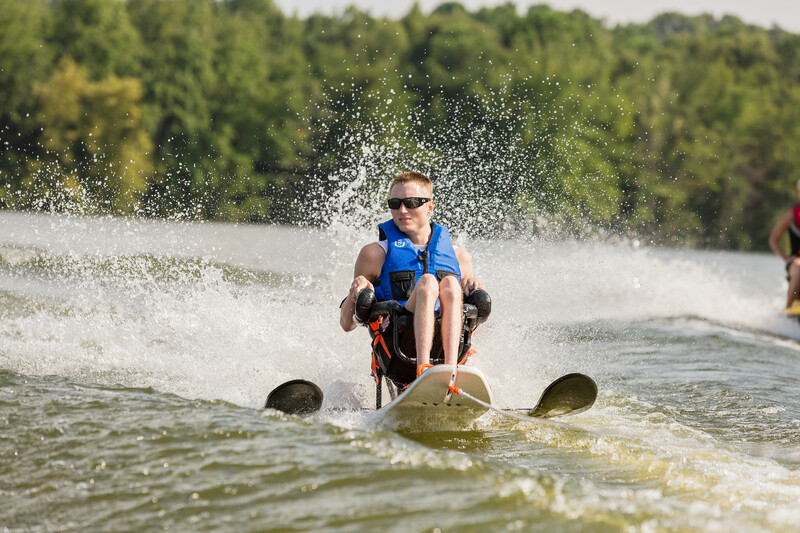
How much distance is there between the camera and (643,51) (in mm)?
76312

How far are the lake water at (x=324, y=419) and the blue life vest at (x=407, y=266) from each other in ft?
2.47

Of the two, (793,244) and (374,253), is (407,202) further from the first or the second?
(793,244)

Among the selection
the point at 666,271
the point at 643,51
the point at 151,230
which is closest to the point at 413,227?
the point at 151,230

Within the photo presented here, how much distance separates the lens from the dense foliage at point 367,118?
34188 mm

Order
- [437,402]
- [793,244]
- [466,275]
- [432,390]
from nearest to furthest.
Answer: [432,390] < [437,402] < [466,275] < [793,244]

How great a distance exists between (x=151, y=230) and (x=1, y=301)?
21.6 feet

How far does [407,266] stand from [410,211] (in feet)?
1.09

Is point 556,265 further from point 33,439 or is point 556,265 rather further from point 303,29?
point 303,29

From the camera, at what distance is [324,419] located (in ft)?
16.2

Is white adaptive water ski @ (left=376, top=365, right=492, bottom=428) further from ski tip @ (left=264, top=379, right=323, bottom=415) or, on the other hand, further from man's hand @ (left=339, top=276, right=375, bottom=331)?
man's hand @ (left=339, top=276, right=375, bottom=331)

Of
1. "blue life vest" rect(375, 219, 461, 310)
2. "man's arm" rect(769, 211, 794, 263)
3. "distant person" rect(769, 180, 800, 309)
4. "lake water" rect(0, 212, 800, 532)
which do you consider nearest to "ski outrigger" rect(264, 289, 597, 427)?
"lake water" rect(0, 212, 800, 532)

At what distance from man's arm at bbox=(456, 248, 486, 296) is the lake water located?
0.79 metres

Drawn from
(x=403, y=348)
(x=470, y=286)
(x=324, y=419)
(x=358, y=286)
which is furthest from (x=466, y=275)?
(x=324, y=419)

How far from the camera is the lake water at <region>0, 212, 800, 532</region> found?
3.26m
